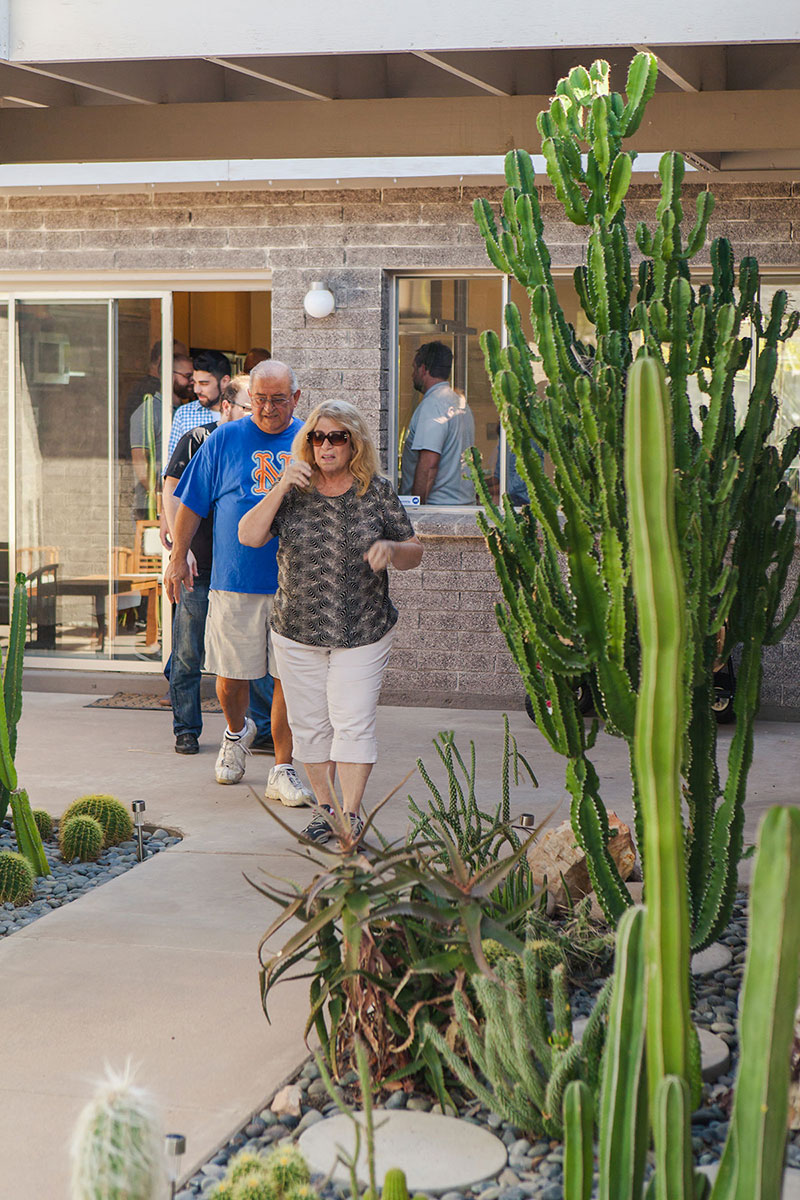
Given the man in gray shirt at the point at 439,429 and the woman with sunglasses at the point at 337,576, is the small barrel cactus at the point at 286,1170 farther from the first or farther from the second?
the man in gray shirt at the point at 439,429

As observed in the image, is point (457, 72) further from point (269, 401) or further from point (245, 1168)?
A: point (245, 1168)

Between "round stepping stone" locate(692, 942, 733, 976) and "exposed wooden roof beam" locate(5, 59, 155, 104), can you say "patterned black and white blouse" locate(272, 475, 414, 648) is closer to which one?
"exposed wooden roof beam" locate(5, 59, 155, 104)

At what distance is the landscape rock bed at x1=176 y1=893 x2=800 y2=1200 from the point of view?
9.82 ft

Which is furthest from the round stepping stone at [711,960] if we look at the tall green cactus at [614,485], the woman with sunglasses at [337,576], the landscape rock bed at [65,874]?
the landscape rock bed at [65,874]

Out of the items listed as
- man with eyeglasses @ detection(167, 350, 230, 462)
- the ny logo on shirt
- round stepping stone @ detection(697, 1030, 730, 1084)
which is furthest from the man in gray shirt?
round stepping stone @ detection(697, 1030, 730, 1084)

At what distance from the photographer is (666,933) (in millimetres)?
1933

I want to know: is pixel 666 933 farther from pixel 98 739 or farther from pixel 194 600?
pixel 98 739

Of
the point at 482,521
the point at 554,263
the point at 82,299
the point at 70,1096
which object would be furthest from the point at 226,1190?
the point at 82,299

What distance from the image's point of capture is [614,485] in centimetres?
368

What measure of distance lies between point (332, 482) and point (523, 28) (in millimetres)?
1807

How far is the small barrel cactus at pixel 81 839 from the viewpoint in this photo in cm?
570

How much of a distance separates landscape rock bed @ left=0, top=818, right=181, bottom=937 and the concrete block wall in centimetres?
358

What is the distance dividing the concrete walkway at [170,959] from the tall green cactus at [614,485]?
3.73 feet

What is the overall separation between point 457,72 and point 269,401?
5.65 ft
